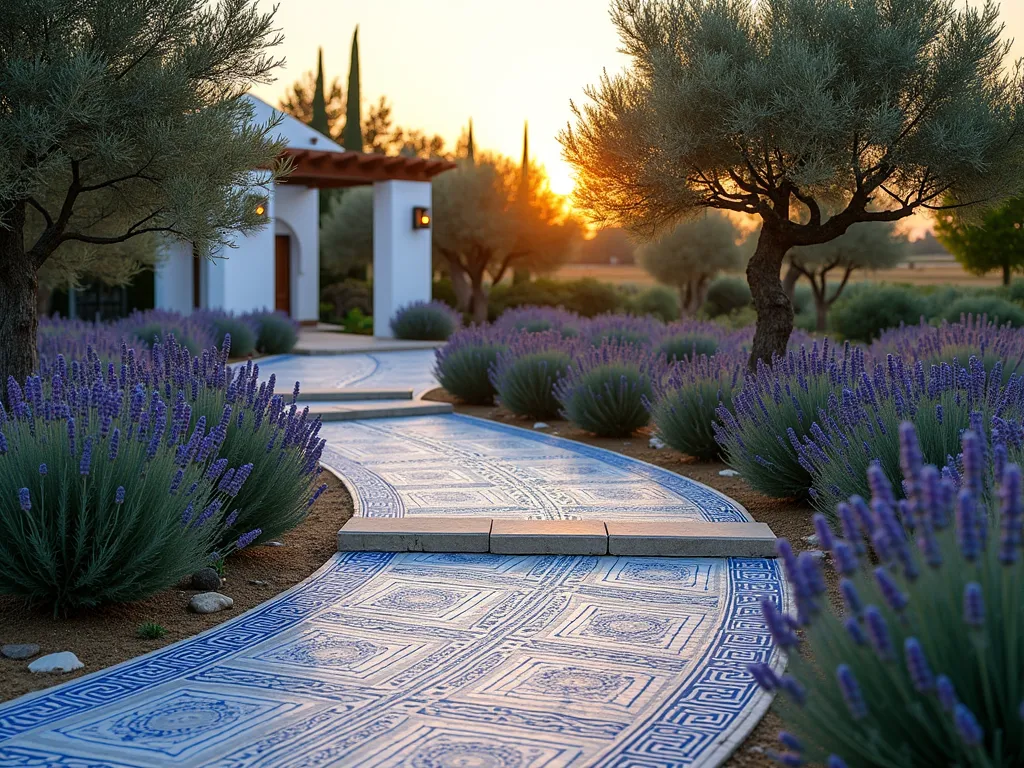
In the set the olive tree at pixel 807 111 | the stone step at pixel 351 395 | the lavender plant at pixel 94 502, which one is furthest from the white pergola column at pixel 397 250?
the lavender plant at pixel 94 502

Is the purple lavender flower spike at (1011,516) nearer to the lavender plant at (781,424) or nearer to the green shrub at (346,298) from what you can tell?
the lavender plant at (781,424)

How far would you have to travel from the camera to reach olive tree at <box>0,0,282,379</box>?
6.14m

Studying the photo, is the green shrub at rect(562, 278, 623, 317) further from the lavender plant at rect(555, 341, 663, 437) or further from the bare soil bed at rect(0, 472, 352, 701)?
the bare soil bed at rect(0, 472, 352, 701)

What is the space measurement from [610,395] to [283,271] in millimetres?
19030

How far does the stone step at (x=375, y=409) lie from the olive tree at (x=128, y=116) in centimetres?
431

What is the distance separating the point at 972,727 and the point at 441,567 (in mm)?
3761

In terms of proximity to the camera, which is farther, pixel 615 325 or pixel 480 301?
pixel 480 301

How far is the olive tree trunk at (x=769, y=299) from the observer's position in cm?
935

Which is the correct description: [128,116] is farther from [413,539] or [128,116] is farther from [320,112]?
[320,112]

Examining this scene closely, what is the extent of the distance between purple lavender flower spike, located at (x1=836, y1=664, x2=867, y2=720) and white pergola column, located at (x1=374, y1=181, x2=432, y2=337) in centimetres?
2230

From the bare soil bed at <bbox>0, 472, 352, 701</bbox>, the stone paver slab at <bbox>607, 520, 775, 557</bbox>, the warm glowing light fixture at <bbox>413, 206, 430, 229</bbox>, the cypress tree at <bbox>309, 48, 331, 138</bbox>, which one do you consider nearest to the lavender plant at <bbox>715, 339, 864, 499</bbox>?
the stone paver slab at <bbox>607, 520, 775, 557</bbox>

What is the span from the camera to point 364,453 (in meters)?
9.18

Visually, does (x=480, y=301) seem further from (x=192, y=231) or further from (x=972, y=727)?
(x=972, y=727)

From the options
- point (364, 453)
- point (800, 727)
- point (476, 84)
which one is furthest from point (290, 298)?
point (800, 727)
